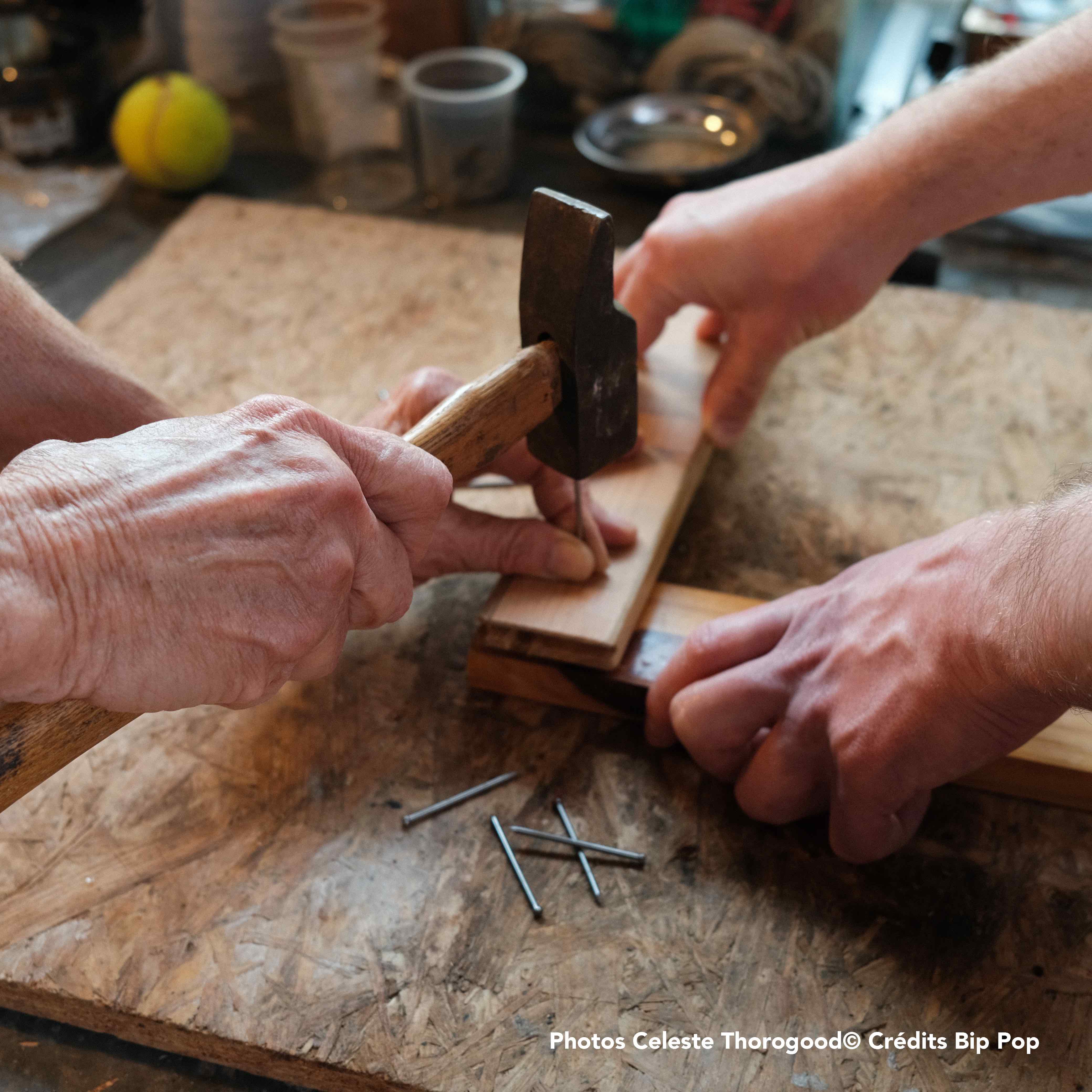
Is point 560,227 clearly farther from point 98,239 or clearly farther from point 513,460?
point 98,239

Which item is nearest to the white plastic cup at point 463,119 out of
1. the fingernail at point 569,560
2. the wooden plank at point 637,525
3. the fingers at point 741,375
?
the wooden plank at point 637,525

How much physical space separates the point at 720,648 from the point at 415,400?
593 millimetres

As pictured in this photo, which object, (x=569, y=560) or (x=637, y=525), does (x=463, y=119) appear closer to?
(x=637, y=525)

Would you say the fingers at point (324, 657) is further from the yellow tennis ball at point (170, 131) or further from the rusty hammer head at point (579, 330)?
the yellow tennis ball at point (170, 131)

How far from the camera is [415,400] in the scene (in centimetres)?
149

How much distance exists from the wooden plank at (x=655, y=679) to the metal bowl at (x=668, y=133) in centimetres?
163

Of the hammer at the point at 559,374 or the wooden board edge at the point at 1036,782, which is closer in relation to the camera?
the hammer at the point at 559,374

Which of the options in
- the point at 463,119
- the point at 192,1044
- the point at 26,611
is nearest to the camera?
the point at 26,611

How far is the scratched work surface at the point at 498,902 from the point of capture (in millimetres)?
1064

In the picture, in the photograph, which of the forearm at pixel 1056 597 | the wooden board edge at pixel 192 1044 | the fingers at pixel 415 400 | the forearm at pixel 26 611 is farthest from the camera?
the fingers at pixel 415 400

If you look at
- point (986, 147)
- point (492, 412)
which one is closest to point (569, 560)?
point (492, 412)

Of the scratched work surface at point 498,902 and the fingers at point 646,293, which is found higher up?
the fingers at point 646,293

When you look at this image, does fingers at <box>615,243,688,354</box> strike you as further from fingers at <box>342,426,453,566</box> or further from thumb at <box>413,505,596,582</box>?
fingers at <box>342,426,453,566</box>

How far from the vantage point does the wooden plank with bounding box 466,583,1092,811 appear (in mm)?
1241
